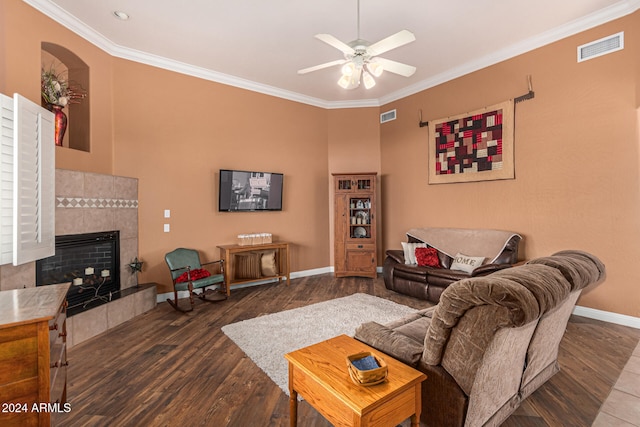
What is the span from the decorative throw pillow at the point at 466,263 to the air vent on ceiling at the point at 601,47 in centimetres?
271

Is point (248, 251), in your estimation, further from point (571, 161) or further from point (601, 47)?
point (601, 47)

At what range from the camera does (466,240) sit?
4523mm

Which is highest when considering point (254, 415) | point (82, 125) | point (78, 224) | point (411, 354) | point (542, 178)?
point (82, 125)

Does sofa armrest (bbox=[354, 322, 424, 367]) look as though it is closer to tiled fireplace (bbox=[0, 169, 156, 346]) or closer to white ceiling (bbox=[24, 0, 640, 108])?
tiled fireplace (bbox=[0, 169, 156, 346])

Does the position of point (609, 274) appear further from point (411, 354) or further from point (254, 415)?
point (254, 415)

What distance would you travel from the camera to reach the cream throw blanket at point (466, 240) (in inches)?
163

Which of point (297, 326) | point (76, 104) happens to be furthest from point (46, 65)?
point (297, 326)

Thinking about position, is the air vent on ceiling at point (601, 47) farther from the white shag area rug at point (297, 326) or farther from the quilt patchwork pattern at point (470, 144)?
the white shag area rug at point (297, 326)

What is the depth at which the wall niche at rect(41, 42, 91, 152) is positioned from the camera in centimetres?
366

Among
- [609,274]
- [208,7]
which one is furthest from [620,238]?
[208,7]

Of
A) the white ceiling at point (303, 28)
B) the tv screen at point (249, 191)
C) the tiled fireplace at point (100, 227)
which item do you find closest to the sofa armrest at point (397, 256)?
the tv screen at point (249, 191)

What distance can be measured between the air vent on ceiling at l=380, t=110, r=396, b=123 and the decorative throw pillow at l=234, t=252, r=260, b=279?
3684 millimetres

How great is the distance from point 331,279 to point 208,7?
4464mm

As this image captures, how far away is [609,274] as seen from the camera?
3.44 meters
